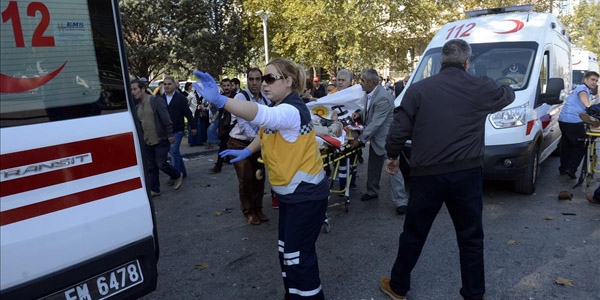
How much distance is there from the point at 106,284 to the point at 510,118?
5199mm

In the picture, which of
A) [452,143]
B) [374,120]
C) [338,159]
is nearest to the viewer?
[452,143]

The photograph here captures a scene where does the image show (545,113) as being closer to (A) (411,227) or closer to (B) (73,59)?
(A) (411,227)

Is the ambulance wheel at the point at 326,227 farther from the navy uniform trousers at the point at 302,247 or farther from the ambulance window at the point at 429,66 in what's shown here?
the ambulance window at the point at 429,66

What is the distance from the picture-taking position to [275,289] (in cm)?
375

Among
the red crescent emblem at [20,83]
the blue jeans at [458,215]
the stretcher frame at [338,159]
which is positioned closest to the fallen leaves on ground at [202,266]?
the stretcher frame at [338,159]

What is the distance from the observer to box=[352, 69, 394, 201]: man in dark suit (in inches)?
225

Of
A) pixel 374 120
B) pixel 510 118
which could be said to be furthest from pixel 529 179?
pixel 374 120

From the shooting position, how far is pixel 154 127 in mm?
6777

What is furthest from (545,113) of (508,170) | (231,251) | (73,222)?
(73,222)

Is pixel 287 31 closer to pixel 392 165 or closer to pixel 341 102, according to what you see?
pixel 341 102

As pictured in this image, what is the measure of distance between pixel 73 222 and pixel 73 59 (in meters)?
0.81

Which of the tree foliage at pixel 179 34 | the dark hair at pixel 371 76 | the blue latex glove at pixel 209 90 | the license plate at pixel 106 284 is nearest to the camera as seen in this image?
the license plate at pixel 106 284

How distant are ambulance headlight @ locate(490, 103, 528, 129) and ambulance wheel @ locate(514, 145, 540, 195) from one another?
611 mm

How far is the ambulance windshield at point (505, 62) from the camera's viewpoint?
6.27 m
